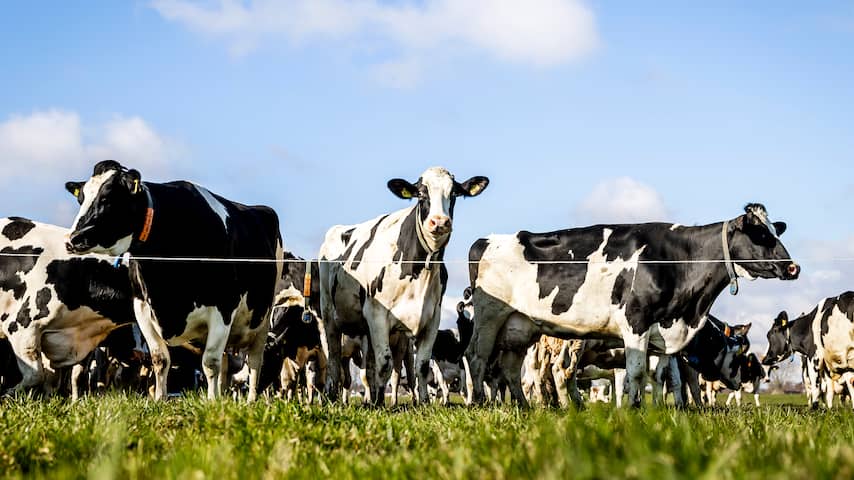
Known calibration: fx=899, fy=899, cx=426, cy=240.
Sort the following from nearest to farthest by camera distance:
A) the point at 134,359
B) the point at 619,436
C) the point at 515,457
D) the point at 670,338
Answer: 1. the point at 515,457
2. the point at 619,436
3. the point at 670,338
4. the point at 134,359

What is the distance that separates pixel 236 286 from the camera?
1009 cm

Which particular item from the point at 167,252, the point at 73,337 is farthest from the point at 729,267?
the point at 73,337

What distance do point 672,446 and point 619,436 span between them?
0.31m

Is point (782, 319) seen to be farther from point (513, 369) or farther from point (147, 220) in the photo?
point (147, 220)

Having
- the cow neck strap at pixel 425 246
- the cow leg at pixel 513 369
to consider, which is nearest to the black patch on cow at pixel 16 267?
the cow neck strap at pixel 425 246

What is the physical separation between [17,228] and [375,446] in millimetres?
9370

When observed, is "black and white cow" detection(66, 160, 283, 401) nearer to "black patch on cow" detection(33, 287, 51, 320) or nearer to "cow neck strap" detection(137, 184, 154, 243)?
"cow neck strap" detection(137, 184, 154, 243)

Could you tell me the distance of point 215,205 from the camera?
1070 centimetres

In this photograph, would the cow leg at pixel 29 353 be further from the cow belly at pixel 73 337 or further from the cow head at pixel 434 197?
the cow head at pixel 434 197

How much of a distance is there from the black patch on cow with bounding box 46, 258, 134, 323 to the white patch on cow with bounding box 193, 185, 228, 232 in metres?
2.34

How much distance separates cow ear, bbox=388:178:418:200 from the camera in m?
11.3

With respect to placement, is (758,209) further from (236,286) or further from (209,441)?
(209,441)

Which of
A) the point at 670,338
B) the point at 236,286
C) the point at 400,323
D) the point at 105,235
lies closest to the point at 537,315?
the point at 670,338

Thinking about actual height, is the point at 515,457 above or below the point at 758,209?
below
